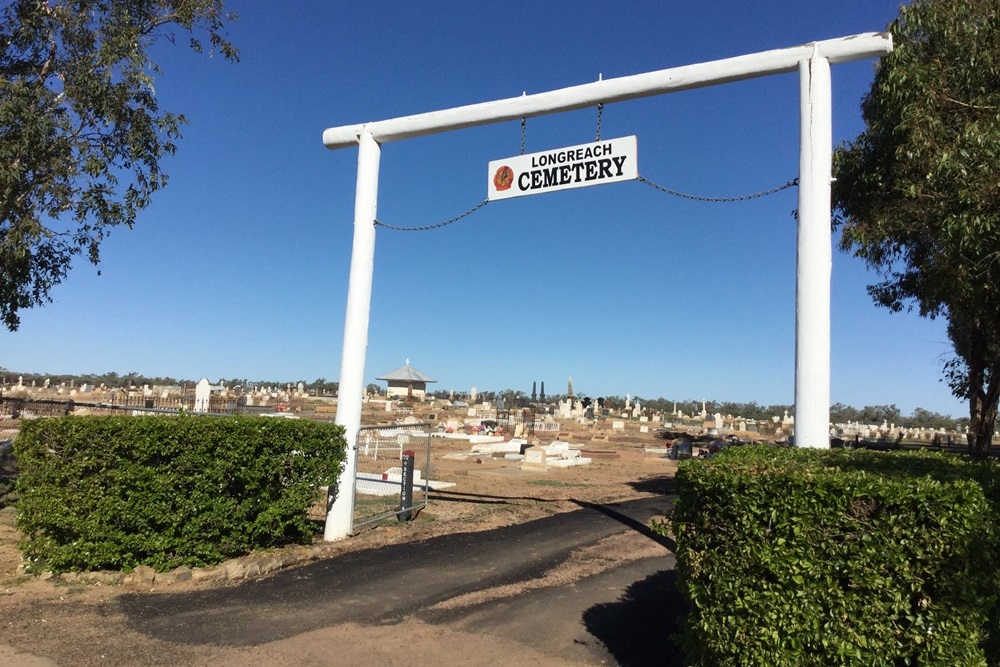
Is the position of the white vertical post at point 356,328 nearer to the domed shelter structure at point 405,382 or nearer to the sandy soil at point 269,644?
the sandy soil at point 269,644

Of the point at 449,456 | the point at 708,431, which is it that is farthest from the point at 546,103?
the point at 708,431

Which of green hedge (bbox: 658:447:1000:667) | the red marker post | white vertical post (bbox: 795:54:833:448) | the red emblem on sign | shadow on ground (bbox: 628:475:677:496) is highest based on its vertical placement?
the red emblem on sign

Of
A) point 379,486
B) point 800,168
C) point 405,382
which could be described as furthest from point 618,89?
point 405,382

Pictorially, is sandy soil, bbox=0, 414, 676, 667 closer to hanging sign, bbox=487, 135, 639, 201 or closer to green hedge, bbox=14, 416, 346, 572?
green hedge, bbox=14, 416, 346, 572

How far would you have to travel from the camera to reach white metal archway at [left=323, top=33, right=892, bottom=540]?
6.05 meters

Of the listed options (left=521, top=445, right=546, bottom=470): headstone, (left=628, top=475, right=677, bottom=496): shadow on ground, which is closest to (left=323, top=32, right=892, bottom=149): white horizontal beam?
(left=628, top=475, right=677, bottom=496): shadow on ground

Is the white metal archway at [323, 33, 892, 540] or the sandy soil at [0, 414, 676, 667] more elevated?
the white metal archway at [323, 33, 892, 540]

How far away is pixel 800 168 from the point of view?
21.1 ft

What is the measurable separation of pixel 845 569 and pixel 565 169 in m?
5.79

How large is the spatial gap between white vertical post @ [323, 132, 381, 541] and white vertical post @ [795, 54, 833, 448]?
16.9ft

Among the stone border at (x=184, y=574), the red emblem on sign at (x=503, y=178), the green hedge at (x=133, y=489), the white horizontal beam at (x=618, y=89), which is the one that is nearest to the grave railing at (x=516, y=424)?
the white horizontal beam at (x=618, y=89)

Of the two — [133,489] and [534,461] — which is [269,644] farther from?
[534,461]

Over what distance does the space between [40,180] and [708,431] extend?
3650 centimetres

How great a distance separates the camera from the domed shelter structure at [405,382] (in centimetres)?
5751
